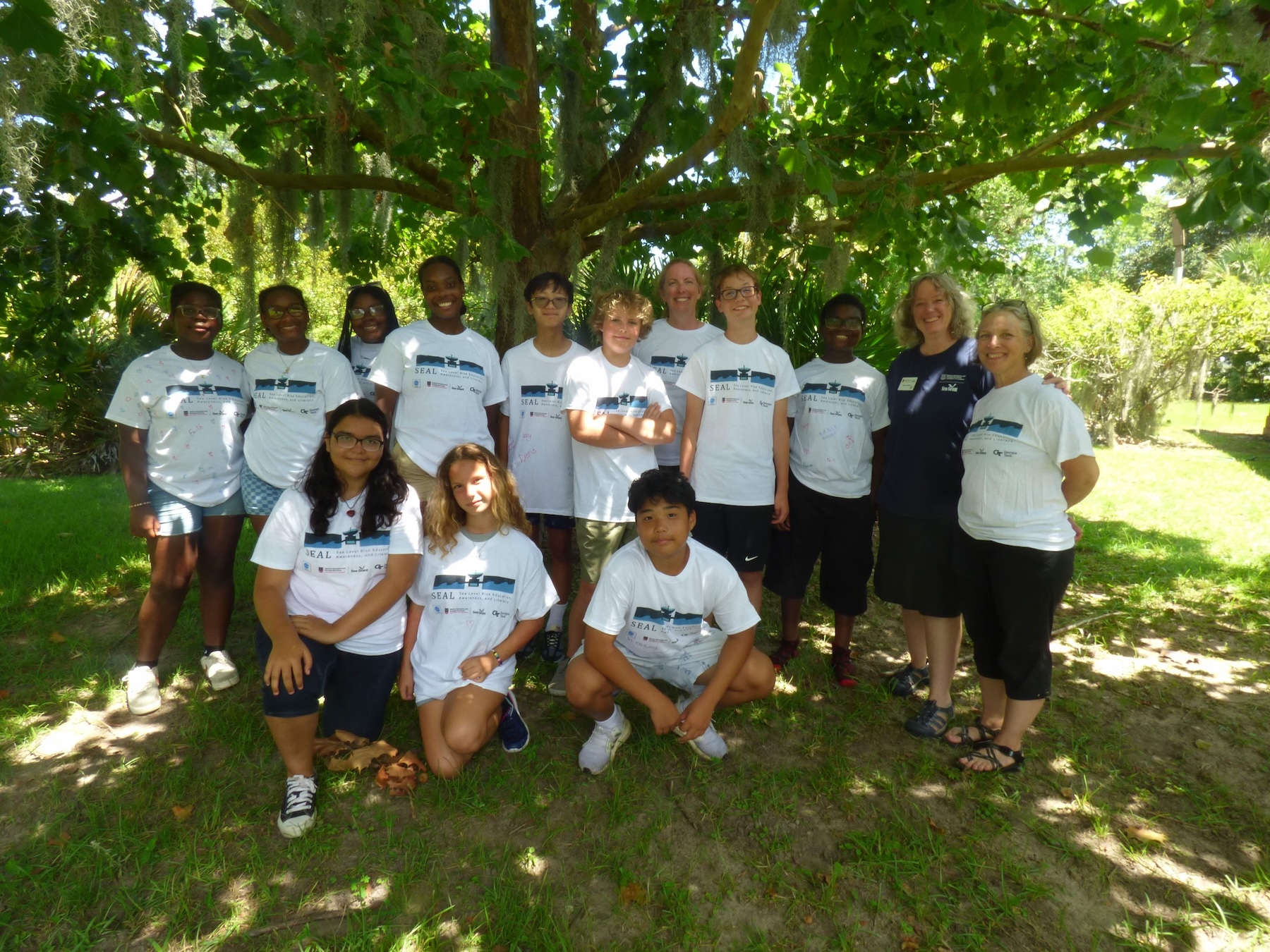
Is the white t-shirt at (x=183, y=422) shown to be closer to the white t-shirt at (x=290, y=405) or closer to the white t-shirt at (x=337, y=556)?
the white t-shirt at (x=290, y=405)

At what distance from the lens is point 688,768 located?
3047 mm

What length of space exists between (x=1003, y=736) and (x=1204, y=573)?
420 cm

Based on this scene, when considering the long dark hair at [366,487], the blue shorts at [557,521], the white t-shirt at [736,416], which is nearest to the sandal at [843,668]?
the white t-shirt at [736,416]

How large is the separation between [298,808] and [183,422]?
1941mm

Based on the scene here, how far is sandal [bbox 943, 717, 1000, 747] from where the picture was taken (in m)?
3.15

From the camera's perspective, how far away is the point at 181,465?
3.50 metres

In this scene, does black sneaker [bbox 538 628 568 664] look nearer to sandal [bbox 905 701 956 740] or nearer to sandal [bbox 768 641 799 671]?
sandal [bbox 768 641 799 671]

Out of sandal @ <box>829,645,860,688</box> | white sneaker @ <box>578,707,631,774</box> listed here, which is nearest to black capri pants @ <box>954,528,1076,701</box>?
sandal @ <box>829,645,860,688</box>

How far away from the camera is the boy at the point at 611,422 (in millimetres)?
3342

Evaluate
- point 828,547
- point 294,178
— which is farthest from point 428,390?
point 828,547

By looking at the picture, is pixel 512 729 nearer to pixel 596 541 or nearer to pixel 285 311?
pixel 596 541

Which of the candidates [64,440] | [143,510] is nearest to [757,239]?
[143,510]

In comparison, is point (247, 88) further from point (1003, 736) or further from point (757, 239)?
point (1003, 736)

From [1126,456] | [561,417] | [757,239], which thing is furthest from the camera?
[1126,456]
